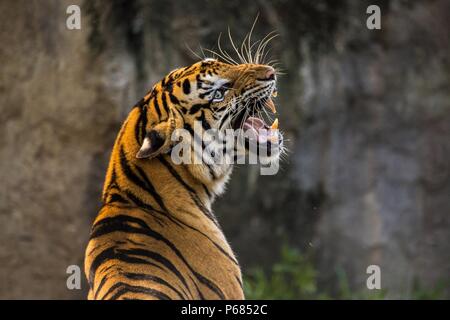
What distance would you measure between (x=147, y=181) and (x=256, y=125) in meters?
0.66

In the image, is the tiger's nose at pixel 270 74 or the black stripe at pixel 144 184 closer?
the black stripe at pixel 144 184

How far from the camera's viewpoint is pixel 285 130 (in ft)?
22.7

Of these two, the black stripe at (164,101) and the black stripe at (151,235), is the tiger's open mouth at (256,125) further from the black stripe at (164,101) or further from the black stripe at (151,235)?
the black stripe at (151,235)

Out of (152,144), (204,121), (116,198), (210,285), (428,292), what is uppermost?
(204,121)

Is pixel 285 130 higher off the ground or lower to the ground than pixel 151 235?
higher

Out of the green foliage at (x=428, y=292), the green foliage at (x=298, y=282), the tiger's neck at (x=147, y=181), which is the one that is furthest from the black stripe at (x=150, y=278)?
the green foliage at (x=428, y=292)

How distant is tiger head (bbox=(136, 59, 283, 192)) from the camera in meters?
3.84

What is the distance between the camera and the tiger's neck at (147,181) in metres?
3.79

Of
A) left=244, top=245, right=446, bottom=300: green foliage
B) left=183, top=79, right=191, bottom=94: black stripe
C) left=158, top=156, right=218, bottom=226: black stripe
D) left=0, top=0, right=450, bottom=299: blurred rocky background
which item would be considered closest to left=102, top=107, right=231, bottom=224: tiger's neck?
left=158, top=156, right=218, bottom=226: black stripe

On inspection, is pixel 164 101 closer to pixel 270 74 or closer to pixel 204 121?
pixel 204 121

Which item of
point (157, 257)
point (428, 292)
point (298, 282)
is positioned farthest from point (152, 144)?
point (428, 292)

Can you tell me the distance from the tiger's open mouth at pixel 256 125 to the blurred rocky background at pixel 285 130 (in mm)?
2397

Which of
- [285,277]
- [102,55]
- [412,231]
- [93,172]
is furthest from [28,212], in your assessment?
[412,231]

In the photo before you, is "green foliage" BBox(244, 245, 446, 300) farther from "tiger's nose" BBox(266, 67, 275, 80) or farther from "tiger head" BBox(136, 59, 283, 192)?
"tiger's nose" BBox(266, 67, 275, 80)
